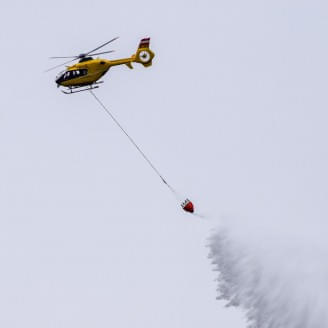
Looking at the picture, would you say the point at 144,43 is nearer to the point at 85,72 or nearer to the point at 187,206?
the point at 85,72

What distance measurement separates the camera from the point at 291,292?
65.4 metres

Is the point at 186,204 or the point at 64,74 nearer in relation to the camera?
the point at 186,204

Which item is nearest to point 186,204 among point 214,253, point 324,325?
point 214,253

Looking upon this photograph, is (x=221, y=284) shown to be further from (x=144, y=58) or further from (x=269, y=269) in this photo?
(x=144, y=58)

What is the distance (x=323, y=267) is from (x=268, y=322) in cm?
373

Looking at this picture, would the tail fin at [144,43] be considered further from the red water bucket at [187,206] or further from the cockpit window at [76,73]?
the red water bucket at [187,206]

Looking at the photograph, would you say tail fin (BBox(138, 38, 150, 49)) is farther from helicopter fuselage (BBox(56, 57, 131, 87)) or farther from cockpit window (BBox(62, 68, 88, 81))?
cockpit window (BBox(62, 68, 88, 81))

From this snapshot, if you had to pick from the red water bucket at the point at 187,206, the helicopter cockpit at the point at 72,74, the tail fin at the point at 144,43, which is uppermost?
the tail fin at the point at 144,43

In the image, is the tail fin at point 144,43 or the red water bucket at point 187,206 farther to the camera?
the tail fin at point 144,43

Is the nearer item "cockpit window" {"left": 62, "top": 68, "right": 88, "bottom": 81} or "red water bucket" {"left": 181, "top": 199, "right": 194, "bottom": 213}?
"red water bucket" {"left": 181, "top": 199, "right": 194, "bottom": 213}

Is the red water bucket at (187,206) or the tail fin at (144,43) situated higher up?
the tail fin at (144,43)

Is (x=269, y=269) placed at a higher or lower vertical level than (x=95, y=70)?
lower

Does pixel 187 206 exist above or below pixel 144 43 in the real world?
below

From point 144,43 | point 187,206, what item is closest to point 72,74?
point 144,43
